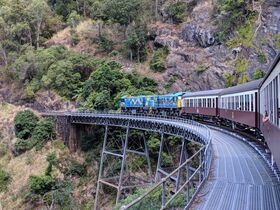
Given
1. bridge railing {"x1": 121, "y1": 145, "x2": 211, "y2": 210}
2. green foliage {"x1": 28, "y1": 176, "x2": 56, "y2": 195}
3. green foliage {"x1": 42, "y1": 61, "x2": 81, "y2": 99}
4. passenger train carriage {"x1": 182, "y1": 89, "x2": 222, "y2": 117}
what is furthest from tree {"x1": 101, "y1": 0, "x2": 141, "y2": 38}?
bridge railing {"x1": 121, "y1": 145, "x2": 211, "y2": 210}

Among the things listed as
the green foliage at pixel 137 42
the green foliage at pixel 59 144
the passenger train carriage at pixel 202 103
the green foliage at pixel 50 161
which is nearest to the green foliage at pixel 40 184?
the green foliage at pixel 50 161

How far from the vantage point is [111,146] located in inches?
1517

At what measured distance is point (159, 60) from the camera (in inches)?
1998

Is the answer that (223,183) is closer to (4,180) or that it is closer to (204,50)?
(4,180)

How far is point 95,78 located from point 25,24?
896 inches

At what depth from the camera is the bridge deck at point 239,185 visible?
874 centimetres

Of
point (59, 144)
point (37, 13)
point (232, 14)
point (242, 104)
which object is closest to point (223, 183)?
point (242, 104)

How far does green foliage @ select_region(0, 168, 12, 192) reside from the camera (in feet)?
114

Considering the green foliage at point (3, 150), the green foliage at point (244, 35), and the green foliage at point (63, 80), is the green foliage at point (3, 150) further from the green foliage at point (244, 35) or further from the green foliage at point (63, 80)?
the green foliage at point (244, 35)

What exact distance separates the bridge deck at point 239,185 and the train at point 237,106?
793mm

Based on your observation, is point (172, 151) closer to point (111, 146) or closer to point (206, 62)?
point (111, 146)

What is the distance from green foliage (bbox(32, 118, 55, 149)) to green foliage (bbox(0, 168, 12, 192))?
431cm

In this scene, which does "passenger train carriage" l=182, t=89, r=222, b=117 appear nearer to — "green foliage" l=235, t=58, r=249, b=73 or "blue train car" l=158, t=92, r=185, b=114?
"blue train car" l=158, t=92, r=185, b=114

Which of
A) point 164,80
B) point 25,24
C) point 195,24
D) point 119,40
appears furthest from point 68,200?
point 25,24
